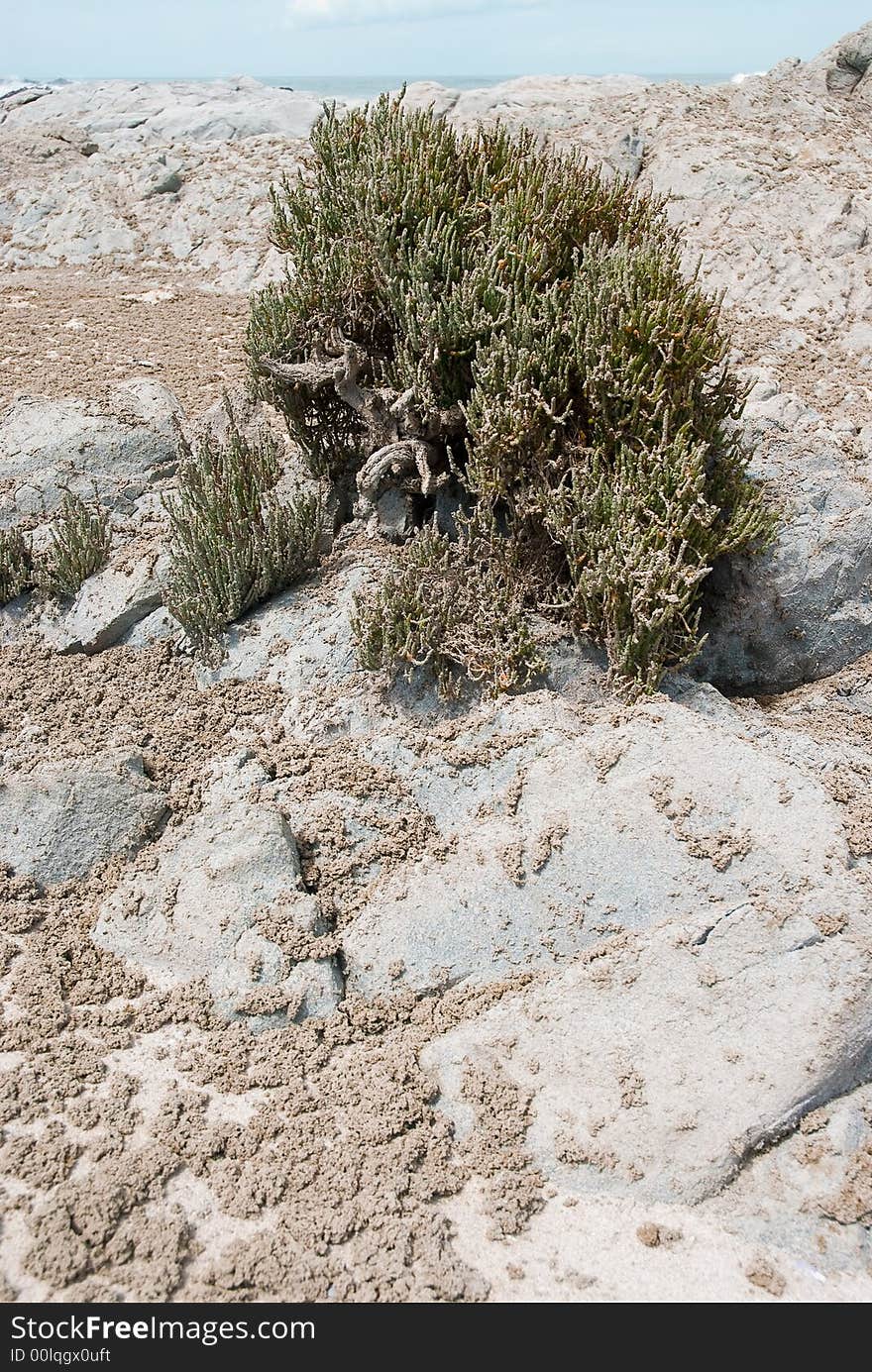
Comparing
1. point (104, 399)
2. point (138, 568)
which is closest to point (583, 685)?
point (138, 568)

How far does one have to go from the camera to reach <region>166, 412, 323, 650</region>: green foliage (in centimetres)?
609

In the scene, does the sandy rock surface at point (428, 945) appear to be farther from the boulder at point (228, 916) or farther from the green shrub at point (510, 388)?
the green shrub at point (510, 388)

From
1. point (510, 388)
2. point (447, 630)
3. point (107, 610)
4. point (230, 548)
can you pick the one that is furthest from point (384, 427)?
point (107, 610)

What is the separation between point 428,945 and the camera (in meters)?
4.54

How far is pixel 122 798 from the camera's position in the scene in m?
5.09

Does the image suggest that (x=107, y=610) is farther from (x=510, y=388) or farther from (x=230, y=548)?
(x=510, y=388)

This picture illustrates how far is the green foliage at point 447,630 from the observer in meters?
5.45

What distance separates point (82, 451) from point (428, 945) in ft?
17.4

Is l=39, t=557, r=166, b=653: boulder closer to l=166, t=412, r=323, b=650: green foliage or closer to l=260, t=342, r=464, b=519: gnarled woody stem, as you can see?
l=166, t=412, r=323, b=650: green foliage

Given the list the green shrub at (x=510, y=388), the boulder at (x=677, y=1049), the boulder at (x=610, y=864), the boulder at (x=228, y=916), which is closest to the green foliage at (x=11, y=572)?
the green shrub at (x=510, y=388)

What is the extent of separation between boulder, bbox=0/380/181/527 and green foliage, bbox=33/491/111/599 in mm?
514

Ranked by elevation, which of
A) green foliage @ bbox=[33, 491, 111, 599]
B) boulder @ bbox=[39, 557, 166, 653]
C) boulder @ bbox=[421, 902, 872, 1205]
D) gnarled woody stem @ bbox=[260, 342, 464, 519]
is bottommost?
boulder @ bbox=[421, 902, 872, 1205]

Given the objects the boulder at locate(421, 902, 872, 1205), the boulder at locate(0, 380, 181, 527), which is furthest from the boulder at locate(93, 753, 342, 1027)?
the boulder at locate(0, 380, 181, 527)
